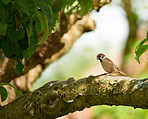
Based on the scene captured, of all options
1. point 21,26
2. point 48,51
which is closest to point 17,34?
point 21,26

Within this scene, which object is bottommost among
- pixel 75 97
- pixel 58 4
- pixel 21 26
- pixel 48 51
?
pixel 75 97

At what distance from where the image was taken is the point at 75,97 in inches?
97.5

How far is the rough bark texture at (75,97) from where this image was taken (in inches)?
88.1

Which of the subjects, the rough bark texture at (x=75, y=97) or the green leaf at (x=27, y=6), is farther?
the rough bark texture at (x=75, y=97)

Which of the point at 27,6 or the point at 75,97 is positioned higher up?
the point at 27,6

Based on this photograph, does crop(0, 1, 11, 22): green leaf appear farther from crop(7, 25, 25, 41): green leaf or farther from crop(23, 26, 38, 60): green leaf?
crop(23, 26, 38, 60): green leaf

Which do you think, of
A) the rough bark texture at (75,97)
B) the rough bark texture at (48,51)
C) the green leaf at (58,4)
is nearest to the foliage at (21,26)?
the green leaf at (58,4)

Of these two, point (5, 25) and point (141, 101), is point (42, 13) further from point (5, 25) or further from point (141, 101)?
point (141, 101)

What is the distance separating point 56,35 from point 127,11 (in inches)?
213

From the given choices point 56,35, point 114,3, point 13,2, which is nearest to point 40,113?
point 13,2

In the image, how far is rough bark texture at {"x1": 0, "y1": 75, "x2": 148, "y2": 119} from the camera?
2238 mm

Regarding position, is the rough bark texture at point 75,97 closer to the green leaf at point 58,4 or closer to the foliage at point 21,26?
the foliage at point 21,26

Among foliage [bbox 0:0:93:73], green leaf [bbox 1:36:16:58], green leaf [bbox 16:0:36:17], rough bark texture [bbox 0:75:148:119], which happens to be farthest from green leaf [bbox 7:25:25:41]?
rough bark texture [bbox 0:75:148:119]

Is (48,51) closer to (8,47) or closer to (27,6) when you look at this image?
(8,47)
